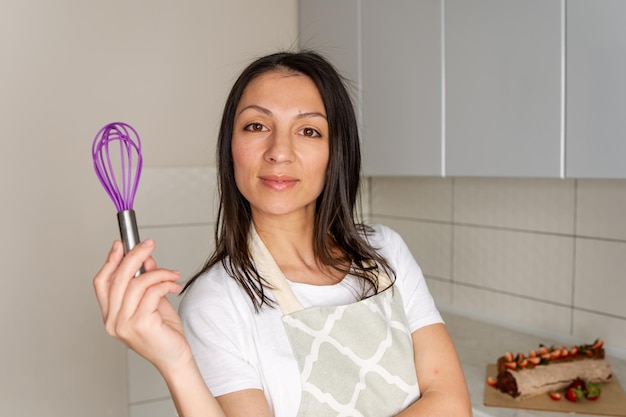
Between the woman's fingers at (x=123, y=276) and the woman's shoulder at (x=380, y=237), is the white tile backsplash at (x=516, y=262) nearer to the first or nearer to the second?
the woman's shoulder at (x=380, y=237)

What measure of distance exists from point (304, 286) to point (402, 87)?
1.00 metres

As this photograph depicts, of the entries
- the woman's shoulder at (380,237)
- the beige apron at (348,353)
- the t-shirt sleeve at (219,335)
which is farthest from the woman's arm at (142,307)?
the woman's shoulder at (380,237)

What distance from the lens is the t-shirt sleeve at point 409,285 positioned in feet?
3.53

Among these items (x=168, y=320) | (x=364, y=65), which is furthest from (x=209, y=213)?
(x=168, y=320)

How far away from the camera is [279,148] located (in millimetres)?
983

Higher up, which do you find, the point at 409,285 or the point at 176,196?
the point at 176,196

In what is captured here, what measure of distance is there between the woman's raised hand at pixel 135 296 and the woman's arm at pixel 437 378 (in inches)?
16.9

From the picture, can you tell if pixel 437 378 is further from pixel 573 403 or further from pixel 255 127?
pixel 573 403

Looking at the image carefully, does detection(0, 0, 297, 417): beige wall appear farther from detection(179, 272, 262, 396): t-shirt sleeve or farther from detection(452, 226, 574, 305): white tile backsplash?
detection(179, 272, 262, 396): t-shirt sleeve

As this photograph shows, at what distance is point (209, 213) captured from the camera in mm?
2113

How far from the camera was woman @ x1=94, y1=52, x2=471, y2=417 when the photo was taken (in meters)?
0.92

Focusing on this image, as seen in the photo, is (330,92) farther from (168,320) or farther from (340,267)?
(168,320)

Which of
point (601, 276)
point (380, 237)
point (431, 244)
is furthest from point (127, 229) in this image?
point (431, 244)

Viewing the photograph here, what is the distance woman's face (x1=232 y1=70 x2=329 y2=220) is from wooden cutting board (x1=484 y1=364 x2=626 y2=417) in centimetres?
73
